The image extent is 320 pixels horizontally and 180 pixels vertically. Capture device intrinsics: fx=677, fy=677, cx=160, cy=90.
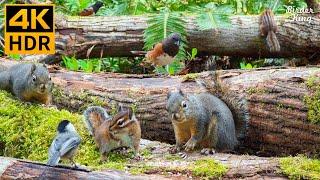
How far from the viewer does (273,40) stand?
693cm

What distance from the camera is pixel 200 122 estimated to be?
14.8ft

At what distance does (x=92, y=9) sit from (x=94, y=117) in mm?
3522

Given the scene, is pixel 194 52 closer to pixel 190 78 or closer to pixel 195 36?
pixel 195 36

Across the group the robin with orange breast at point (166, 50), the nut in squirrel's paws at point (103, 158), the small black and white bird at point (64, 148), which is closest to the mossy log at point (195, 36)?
the robin with orange breast at point (166, 50)

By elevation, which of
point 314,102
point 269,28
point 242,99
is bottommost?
point 242,99

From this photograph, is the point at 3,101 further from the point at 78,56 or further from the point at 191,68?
the point at 191,68

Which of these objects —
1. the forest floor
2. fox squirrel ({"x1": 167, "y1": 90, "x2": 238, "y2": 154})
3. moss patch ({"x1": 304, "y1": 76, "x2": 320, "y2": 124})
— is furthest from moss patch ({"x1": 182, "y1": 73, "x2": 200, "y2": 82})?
the forest floor

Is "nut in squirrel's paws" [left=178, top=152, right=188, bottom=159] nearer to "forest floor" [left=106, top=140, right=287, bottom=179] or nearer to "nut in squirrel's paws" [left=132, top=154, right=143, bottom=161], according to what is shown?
"forest floor" [left=106, top=140, right=287, bottom=179]

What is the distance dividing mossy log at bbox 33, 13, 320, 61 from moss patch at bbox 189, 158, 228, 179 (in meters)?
3.01

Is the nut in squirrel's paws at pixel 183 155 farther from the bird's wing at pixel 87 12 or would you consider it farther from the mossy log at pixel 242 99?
the bird's wing at pixel 87 12

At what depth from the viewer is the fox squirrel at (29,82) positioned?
5.27 metres

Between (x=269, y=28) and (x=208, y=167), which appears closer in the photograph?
(x=208, y=167)

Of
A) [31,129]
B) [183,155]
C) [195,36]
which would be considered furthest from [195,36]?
[183,155]

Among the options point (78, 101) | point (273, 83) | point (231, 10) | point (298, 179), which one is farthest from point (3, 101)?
point (231, 10)
